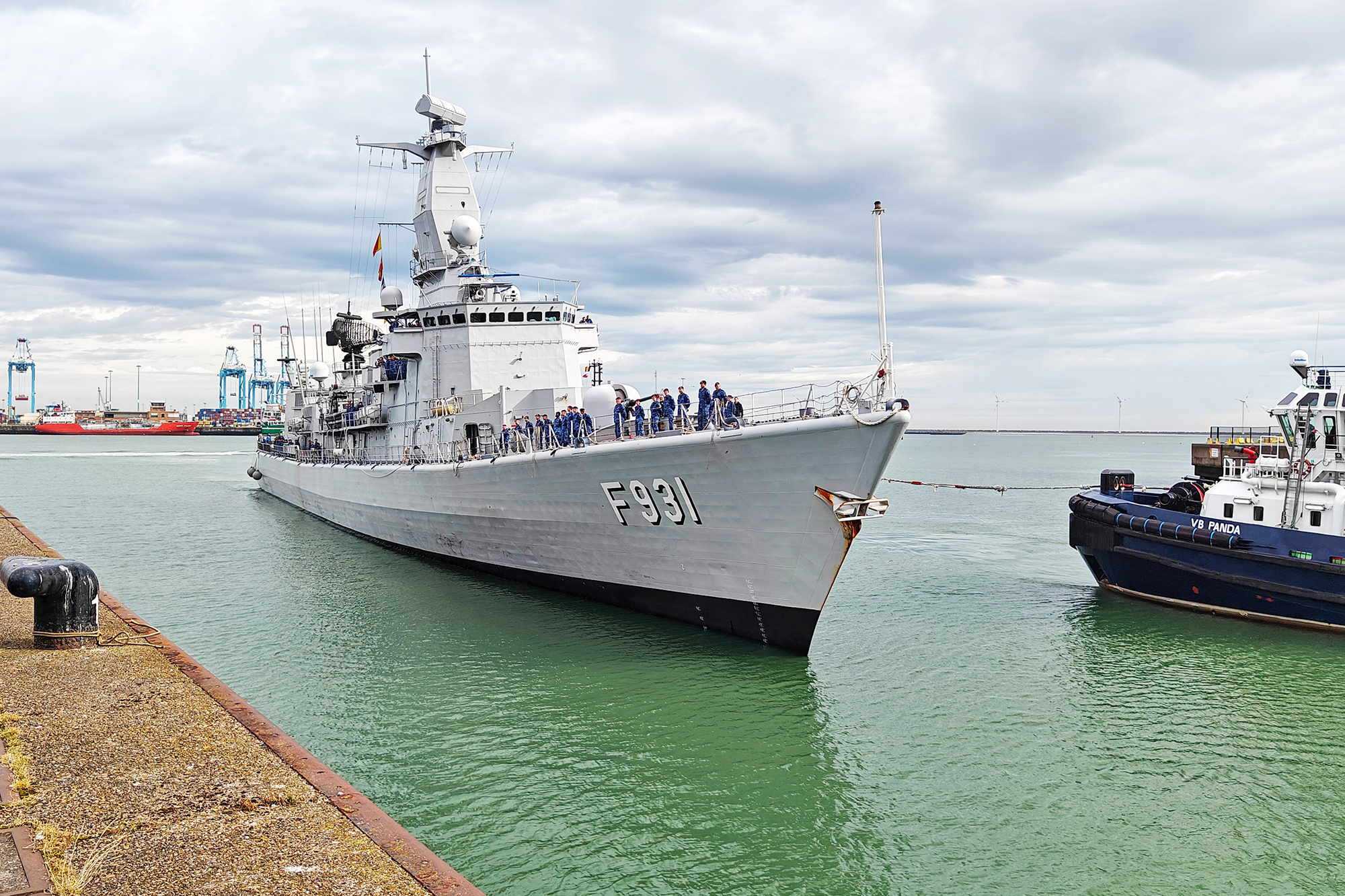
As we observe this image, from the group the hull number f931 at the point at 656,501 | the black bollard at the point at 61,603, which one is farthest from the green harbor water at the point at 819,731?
the black bollard at the point at 61,603

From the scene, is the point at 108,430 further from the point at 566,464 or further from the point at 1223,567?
the point at 1223,567

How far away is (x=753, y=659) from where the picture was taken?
1391 centimetres

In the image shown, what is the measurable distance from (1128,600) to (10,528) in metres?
28.8

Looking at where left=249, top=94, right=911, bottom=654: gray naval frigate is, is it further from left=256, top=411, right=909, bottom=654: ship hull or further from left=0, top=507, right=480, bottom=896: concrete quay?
left=0, top=507, right=480, bottom=896: concrete quay

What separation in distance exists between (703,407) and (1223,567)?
11879 millimetres

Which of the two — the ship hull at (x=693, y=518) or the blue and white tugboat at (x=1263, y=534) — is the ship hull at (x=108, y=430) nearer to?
the ship hull at (x=693, y=518)

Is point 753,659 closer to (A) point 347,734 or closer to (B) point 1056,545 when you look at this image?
(A) point 347,734

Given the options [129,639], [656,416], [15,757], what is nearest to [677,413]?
[656,416]

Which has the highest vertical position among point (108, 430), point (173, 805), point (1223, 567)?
point (108, 430)

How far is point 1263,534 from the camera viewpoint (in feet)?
Answer: 54.9

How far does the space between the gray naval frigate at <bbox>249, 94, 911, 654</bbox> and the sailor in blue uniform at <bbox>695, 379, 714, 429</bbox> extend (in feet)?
0.31

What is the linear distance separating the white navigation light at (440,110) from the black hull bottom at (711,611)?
15690 millimetres

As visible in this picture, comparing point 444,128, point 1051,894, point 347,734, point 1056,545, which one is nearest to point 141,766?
point 347,734

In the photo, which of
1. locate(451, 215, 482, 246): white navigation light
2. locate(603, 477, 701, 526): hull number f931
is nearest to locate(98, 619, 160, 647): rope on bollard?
locate(603, 477, 701, 526): hull number f931
